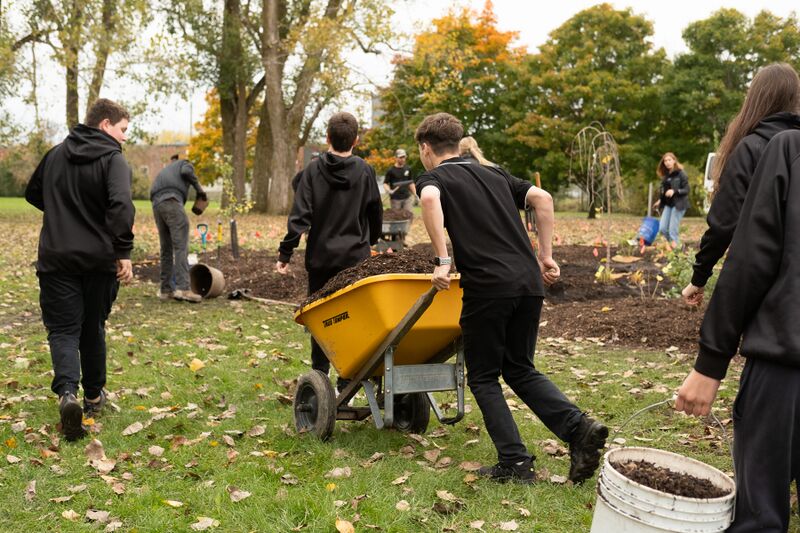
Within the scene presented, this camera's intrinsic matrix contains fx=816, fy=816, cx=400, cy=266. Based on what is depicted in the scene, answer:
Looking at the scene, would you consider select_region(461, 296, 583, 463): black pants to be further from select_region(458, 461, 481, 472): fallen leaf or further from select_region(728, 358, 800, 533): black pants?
select_region(728, 358, 800, 533): black pants

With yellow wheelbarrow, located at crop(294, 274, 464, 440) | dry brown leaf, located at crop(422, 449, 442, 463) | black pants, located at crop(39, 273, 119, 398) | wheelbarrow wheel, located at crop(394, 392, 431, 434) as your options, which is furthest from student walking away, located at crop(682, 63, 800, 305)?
black pants, located at crop(39, 273, 119, 398)

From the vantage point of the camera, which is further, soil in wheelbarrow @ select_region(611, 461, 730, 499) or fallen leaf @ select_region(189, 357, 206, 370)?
fallen leaf @ select_region(189, 357, 206, 370)

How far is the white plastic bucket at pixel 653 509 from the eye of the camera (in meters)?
2.45

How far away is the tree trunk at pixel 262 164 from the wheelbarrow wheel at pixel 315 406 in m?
28.7

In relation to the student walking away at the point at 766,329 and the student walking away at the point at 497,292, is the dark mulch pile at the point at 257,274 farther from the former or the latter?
the student walking away at the point at 766,329

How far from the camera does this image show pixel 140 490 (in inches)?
165

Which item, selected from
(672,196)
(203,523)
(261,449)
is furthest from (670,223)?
(203,523)

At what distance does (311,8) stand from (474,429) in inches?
1014

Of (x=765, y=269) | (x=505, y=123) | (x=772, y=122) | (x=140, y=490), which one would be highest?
(x=505, y=123)

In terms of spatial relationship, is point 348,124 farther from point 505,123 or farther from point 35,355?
point 505,123

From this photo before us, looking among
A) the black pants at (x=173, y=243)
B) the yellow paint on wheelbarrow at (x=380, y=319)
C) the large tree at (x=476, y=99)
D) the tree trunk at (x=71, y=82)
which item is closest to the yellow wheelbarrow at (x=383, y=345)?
the yellow paint on wheelbarrow at (x=380, y=319)

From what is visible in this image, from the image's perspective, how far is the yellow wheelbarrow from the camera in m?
4.41

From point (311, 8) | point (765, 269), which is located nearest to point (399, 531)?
point (765, 269)

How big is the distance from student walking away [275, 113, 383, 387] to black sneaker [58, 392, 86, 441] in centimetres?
154
